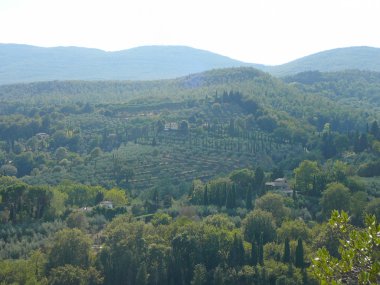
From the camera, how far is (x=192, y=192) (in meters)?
52.2

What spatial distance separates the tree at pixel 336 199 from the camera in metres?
41.6

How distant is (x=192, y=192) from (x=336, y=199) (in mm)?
15525

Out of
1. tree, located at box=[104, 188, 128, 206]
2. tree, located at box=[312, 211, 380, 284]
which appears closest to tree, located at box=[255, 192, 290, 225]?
tree, located at box=[104, 188, 128, 206]

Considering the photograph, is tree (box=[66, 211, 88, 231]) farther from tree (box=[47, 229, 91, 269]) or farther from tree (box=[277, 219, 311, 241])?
tree (box=[277, 219, 311, 241])

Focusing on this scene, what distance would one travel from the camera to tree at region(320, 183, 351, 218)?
137 feet

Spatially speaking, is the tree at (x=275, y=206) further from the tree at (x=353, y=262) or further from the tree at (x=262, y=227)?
the tree at (x=353, y=262)

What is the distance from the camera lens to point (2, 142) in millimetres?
90812

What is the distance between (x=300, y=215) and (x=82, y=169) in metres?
35.3

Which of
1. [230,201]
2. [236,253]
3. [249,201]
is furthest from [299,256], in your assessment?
[230,201]

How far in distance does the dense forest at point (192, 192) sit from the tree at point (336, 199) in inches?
4.7

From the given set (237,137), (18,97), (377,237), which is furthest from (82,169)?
(18,97)

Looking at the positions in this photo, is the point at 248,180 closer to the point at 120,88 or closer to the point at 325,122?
the point at 325,122

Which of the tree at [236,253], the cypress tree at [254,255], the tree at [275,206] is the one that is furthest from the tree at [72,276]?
the tree at [275,206]

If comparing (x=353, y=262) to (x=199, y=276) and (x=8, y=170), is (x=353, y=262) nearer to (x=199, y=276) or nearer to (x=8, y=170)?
(x=199, y=276)
